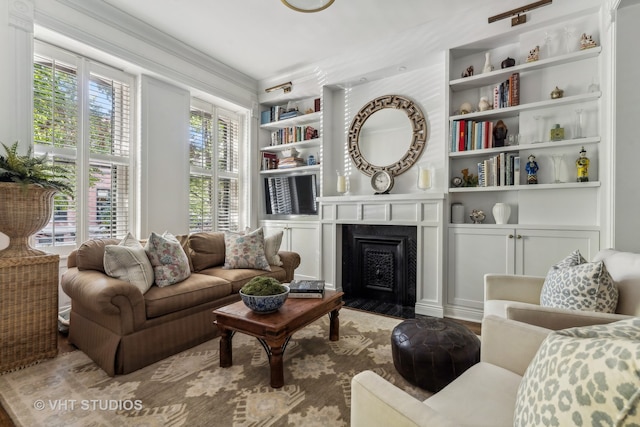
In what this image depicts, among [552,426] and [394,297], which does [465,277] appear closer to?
[394,297]

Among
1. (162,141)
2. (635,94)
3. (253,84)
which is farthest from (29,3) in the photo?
(635,94)

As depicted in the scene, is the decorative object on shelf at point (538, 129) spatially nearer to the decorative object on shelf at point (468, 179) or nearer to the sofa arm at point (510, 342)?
the decorative object on shelf at point (468, 179)

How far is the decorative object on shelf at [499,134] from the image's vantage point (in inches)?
122

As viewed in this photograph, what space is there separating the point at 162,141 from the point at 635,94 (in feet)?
14.5

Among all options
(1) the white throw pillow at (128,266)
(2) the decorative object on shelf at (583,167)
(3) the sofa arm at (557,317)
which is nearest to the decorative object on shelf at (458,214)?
(2) the decorative object on shelf at (583,167)

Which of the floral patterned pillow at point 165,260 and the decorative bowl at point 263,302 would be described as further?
the floral patterned pillow at point 165,260

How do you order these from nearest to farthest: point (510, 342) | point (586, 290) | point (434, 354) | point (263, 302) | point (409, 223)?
point (510, 342), point (586, 290), point (434, 354), point (263, 302), point (409, 223)

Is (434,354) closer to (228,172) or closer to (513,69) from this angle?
(513,69)

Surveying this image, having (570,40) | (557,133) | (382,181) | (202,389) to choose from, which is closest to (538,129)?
(557,133)

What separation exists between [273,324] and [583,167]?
287 cm

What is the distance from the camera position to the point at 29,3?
100 inches

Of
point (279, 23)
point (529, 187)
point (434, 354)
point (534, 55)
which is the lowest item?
point (434, 354)

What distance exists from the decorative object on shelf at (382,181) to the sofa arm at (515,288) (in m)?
1.77

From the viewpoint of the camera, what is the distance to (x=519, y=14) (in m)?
2.89
